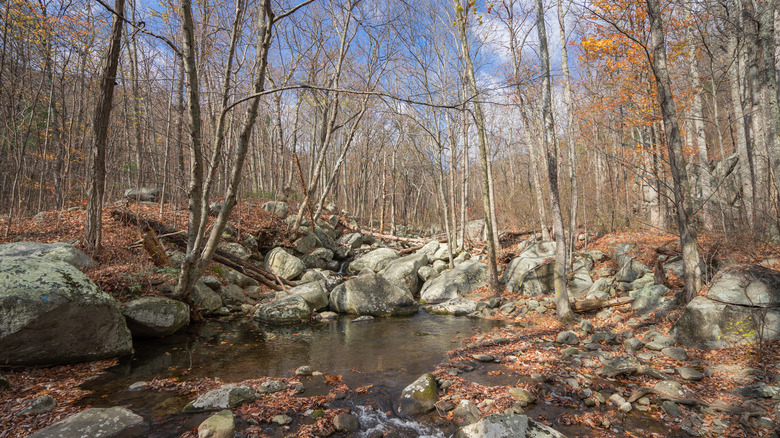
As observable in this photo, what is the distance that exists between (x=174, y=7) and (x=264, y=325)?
10638mm

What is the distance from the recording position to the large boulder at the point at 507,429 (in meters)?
3.32

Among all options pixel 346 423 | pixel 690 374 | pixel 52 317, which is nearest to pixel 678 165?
pixel 690 374

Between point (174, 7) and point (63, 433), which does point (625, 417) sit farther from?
point (174, 7)

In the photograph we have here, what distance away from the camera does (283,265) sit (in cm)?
1271

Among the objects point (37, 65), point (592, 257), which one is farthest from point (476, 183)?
point (37, 65)

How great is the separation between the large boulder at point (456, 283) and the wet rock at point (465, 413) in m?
7.52

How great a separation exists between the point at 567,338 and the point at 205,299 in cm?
874

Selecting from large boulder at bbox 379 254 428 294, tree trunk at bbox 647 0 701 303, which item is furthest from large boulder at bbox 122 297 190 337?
tree trunk at bbox 647 0 701 303

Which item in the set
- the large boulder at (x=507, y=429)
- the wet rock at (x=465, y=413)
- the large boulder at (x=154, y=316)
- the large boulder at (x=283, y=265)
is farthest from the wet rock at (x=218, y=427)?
the large boulder at (x=283, y=265)

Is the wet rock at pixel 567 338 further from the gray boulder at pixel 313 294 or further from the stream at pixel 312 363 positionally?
the gray boulder at pixel 313 294

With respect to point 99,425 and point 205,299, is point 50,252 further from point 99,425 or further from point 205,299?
point 99,425

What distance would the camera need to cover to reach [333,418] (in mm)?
4047

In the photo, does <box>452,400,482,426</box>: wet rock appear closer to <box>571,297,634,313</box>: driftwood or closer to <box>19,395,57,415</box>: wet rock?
<box>19,395,57,415</box>: wet rock

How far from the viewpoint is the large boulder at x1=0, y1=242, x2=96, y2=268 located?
680 centimetres
